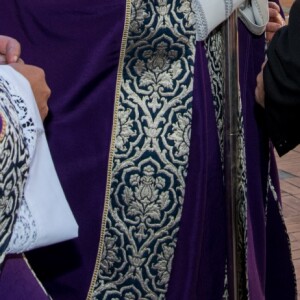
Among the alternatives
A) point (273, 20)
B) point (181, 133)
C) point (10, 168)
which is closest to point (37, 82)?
point (10, 168)

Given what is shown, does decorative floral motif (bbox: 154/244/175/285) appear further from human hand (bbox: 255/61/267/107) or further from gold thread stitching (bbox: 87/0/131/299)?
human hand (bbox: 255/61/267/107)

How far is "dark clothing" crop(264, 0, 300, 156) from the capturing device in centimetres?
115

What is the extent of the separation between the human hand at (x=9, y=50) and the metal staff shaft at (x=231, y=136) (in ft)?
1.32

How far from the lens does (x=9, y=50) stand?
0.97 metres

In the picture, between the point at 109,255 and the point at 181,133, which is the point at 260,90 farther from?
the point at 109,255

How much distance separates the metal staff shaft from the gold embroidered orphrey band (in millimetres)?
92

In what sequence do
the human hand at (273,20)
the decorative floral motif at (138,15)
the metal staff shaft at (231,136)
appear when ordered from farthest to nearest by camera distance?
the human hand at (273,20) < the metal staff shaft at (231,136) < the decorative floral motif at (138,15)

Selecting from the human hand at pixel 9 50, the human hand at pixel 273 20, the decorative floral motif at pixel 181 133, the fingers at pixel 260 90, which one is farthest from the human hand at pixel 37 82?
the human hand at pixel 273 20

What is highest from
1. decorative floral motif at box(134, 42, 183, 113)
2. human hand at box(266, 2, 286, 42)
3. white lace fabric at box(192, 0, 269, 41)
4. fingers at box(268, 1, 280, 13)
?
white lace fabric at box(192, 0, 269, 41)

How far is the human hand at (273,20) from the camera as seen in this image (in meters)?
1.47

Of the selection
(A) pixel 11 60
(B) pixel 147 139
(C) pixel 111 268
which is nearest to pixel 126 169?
(B) pixel 147 139

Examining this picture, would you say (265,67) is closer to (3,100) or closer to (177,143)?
(177,143)

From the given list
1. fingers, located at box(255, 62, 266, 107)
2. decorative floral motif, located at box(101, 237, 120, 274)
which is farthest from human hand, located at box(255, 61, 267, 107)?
decorative floral motif, located at box(101, 237, 120, 274)

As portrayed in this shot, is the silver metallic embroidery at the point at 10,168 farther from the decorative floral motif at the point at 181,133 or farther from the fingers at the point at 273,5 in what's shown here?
the fingers at the point at 273,5
